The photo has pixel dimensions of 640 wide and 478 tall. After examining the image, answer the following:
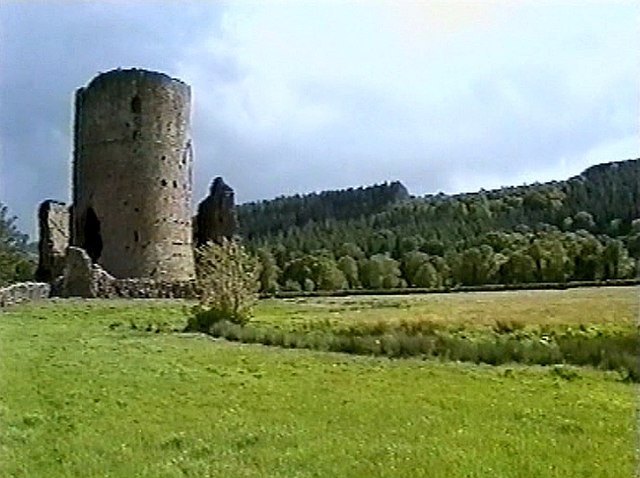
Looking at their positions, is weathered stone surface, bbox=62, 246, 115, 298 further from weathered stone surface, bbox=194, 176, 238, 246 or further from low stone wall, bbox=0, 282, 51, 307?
weathered stone surface, bbox=194, 176, 238, 246

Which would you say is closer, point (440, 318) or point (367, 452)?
point (367, 452)

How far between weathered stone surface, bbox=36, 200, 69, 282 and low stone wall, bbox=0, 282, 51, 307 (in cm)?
300

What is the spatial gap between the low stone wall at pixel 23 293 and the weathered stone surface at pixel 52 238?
300 centimetres

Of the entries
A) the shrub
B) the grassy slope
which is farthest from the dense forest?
the shrub

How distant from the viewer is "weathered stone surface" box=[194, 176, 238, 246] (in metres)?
29.4

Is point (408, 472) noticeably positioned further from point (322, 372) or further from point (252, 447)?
point (322, 372)

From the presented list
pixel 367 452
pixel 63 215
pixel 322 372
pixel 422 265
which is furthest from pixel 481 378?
pixel 422 265

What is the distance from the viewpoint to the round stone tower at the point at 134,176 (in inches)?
1067

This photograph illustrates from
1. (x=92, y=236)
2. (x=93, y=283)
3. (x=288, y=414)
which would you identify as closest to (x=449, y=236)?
(x=92, y=236)

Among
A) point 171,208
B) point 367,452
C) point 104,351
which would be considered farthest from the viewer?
point 171,208

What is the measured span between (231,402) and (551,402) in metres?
3.14

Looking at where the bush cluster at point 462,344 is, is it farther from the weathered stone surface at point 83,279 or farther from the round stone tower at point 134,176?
the round stone tower at point 134,176

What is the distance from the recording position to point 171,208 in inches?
1088

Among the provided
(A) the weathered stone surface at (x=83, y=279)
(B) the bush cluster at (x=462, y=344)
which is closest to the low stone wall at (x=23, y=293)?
(A) the weathered stone surface at (x=83, y=279)
